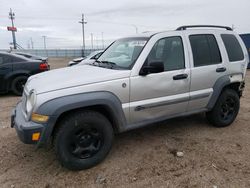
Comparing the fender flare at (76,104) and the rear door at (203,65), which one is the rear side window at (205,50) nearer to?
the rear door at (203,65)

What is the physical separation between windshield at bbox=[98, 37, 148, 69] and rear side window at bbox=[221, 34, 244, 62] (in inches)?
66.4

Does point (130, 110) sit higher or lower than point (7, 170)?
higher

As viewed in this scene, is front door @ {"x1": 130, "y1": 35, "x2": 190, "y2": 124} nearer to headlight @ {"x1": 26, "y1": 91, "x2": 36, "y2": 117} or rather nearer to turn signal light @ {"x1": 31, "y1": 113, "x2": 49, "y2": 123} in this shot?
turn signal light @ {"x1": 31, "y1": 113, "x2": 49, "y2": 123}

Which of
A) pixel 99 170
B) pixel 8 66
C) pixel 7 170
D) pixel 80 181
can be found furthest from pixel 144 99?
pixel 8 66

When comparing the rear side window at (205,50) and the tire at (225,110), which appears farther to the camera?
the tire at (225,110)

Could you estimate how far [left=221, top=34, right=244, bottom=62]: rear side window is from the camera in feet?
13.3

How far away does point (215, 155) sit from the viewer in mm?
3270

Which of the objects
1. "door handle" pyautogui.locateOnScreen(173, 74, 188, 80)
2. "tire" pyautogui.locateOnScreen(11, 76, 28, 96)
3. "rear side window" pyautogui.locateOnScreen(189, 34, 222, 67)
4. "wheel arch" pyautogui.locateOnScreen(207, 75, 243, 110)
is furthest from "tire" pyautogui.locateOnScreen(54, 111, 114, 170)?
"tire" pyautogui.locateOnScreen(11, 76, 28, 96)

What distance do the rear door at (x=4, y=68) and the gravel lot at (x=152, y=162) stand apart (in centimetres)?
313

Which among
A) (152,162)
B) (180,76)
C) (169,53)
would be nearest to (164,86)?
(180,76)

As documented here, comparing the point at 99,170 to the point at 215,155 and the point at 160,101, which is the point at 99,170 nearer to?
the point at 160,101

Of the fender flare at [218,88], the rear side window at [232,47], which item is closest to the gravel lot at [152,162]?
the fender flare at [218,88]

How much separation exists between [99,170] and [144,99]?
45.5 inches

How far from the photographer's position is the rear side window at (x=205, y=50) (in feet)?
12.0
